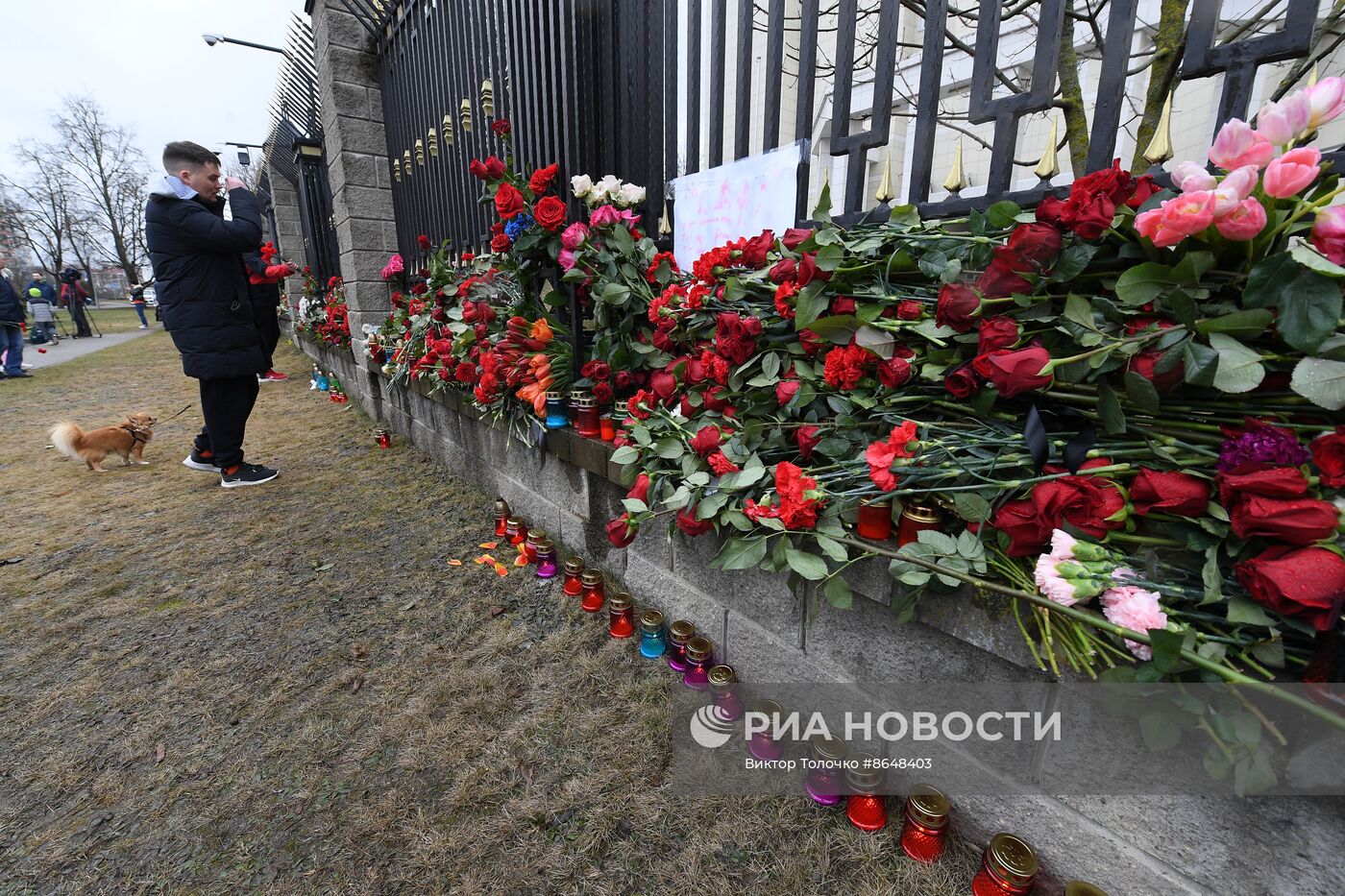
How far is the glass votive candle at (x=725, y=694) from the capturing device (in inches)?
67.7

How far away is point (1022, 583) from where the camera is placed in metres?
1.06

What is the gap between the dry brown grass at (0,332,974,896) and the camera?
4.61 feet

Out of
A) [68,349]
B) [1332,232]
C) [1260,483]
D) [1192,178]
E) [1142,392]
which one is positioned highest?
[1192,178]

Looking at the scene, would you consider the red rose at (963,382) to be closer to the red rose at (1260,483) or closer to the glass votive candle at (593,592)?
the red rose at (1260,483)

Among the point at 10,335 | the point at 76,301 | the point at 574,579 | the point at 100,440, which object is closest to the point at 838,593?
the point at 574,579

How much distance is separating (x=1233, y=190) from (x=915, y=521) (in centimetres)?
75

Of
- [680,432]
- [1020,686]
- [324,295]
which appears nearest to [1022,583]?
[1020,686]

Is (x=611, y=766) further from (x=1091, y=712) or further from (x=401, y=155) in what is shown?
(x=401, y=155)

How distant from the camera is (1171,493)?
0.94 m

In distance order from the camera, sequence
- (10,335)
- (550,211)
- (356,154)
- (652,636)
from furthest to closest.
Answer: (10,335) < (356,154) < (550,211) < (652,636)

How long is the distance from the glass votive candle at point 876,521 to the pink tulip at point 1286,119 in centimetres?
89

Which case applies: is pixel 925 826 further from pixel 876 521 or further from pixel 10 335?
pixel 10 335

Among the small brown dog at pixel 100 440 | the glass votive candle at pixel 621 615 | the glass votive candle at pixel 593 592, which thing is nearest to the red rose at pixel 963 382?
the glass votive candle at pixel 621 615

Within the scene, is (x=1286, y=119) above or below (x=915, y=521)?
above
